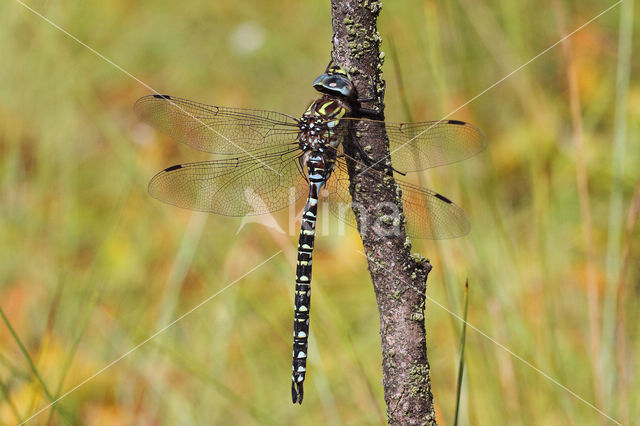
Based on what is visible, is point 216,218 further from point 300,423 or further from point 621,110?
point 621,110

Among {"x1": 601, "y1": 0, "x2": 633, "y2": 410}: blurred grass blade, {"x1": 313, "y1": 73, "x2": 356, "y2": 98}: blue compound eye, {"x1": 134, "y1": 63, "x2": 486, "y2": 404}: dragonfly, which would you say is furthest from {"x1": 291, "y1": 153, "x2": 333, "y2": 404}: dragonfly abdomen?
{"x1": 601, "y1": 0, "x2": 633, "y2": 410}: blurred grass blade

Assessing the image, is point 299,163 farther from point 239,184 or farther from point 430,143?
point 430,143

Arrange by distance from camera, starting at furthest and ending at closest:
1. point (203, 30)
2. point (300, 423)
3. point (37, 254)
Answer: point (203, 30)
point (37, 254)
point (300, 423)

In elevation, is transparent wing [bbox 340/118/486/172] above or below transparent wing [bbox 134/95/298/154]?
below

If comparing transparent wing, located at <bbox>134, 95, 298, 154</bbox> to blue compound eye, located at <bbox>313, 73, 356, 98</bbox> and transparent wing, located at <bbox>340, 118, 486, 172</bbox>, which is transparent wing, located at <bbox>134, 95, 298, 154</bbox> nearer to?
transparent wing, located at <bbox>340, 118, 486, 172</bbox>

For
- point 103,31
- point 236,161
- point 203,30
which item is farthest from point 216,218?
point 103,31
